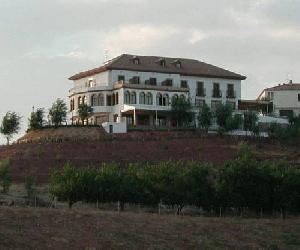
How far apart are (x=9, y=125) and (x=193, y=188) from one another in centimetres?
4837

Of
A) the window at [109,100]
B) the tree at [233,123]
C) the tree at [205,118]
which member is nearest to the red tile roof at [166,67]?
the window at [109,100]

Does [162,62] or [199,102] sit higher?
[162,62]

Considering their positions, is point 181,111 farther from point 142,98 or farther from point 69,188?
point 69,188

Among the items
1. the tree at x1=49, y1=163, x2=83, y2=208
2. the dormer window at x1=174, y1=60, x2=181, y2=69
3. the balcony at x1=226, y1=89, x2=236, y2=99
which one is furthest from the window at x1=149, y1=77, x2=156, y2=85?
the tree at x1=49, y1=163, x2=83, y2=208

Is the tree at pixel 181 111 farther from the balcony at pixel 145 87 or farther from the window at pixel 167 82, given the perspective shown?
the window at pixel 167 82

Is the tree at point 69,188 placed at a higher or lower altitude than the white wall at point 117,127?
lower

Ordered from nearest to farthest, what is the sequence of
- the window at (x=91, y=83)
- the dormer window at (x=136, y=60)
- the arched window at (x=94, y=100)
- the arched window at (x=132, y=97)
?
the arched window at (x=132, y=97) < the arched window at (x=94, y=100) < the dormer window at (x=136, y=60) < the window at (x=91, y=83)

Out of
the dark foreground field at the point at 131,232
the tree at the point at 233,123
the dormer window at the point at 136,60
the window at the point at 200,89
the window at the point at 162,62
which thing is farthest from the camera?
the window at the point at 200,89

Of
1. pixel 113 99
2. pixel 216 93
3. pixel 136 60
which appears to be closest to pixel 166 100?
pixel 113 99

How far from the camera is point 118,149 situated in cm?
8681

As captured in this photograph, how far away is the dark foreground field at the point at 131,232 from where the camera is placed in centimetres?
4003

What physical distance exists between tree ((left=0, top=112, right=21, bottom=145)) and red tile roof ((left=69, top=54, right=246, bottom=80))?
12.1m

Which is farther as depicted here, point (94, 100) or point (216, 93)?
point (216, 93)

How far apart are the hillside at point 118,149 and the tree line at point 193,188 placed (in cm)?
1743
